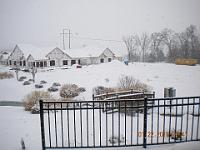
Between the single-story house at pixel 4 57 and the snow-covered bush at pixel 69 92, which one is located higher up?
the single-story house at pixel 4 57

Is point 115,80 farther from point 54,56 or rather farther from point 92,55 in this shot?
point 92,55

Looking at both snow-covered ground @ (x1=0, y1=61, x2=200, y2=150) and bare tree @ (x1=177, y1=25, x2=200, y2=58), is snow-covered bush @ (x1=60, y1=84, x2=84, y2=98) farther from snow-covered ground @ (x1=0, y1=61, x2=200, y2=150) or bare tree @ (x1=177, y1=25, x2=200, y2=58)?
bare tree @ (x1=177, y1=25, x2=200, y2=58)

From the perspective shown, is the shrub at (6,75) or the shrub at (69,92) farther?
the shrub at (6,75)

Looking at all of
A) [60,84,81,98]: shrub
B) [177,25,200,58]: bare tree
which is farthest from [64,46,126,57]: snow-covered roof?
[60,84,81,98]: shrub

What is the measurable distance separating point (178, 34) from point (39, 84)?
11.7 m

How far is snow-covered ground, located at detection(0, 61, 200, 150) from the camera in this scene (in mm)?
3959

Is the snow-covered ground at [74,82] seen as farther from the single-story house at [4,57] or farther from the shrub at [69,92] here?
the single-story house at [4,57]

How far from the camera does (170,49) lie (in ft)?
60.1

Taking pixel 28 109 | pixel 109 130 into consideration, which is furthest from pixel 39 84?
pixel 109 130

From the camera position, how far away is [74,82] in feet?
41.5

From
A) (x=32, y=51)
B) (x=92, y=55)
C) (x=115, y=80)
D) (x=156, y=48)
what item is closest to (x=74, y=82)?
(x=115, y=80)

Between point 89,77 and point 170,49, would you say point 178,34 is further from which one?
point 89,77

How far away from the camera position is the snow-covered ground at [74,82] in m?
3.96

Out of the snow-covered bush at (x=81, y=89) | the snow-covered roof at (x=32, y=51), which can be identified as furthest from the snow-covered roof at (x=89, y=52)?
the snow-covered bush at (x=81, y=89)
